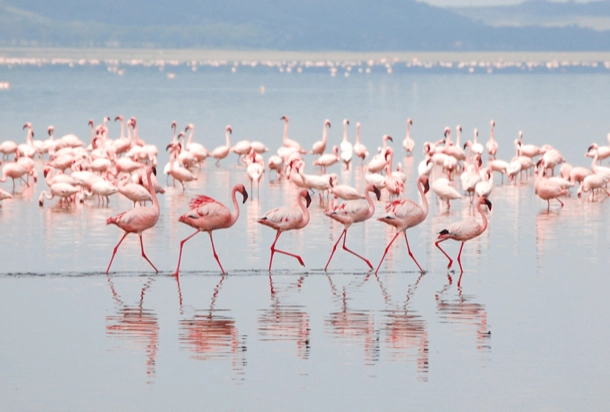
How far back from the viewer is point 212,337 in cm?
1045

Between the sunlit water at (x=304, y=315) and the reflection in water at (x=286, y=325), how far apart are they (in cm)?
2

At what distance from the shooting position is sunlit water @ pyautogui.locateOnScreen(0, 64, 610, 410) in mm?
8977

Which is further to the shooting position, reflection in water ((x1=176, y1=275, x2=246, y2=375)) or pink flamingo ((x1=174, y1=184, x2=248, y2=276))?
pink flamingo ((x1=174, y1=184, x2=248, y2=276))

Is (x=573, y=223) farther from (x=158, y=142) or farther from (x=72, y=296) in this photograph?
(x=158, y=142)

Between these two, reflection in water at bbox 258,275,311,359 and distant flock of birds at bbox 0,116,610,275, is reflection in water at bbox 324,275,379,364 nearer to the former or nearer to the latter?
reflection in water at bbox 258,275,311,359

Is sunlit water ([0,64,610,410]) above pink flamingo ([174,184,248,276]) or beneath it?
beneath

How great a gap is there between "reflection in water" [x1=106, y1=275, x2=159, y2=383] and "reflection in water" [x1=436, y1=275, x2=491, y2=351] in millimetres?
2557

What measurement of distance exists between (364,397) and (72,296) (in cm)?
433

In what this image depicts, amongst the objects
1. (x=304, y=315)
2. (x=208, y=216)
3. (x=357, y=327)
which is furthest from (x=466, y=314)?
(x=208, y=216)

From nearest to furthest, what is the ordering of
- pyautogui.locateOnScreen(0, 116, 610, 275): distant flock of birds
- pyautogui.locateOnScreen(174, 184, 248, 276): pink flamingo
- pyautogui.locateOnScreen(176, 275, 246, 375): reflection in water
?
pyautogui.locateOnScreen(176, 275, 246, 375): reflection in water < pyautogui.locateOnScreen(174, 184, 248, 276): pink flamingo < pyautogui.locateOnScreen(0, 116, 610, 275): distant flock of birds

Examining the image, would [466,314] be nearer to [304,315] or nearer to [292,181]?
[304,315]

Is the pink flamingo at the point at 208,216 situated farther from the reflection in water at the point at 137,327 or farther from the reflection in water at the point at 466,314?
the reflection in water at the point at 466,314

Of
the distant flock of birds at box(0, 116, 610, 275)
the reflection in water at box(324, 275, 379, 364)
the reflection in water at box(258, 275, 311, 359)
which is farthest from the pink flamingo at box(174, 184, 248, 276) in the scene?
the reflection in water at box(324, 275, 379, 364)

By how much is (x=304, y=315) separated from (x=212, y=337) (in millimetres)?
1183
